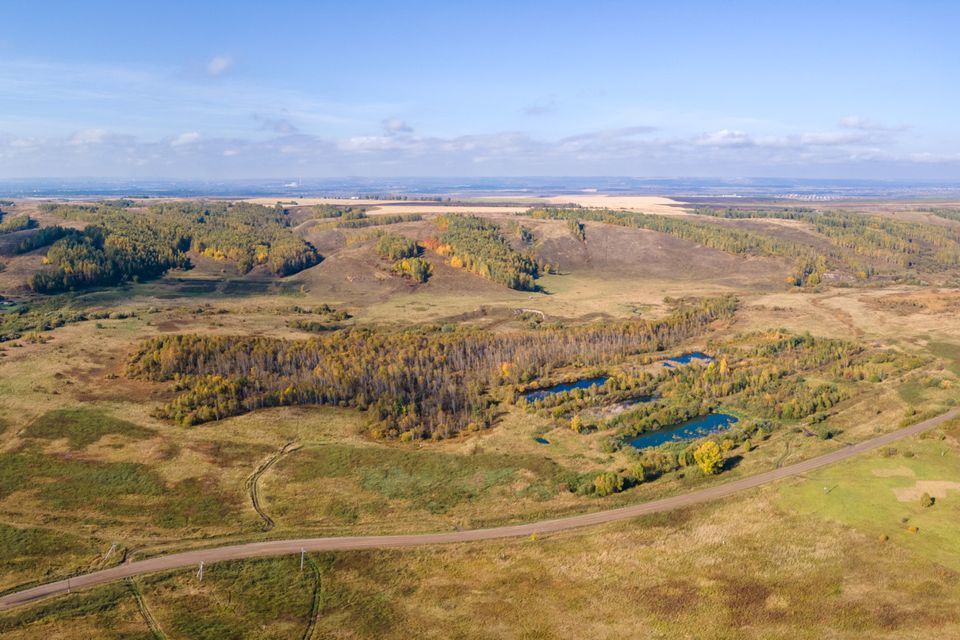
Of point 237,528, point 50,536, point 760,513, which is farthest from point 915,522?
point 50,536

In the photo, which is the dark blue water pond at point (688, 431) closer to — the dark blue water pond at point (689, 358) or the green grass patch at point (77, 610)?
the dark blue water pond at point (689, 358)

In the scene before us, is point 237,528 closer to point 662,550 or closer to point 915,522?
point 662,550

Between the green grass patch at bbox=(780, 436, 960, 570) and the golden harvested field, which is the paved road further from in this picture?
the green grass patch at bbox=(780, 436, 960, 570)

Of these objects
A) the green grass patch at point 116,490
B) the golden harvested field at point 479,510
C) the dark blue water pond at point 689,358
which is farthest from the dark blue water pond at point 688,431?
the green grass patch at point 116,490

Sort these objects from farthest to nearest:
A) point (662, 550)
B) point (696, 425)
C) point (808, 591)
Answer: point (696, 425), point (662, 550), point (808, 591)

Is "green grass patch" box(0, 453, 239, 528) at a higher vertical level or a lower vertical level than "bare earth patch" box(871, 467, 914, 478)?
lower

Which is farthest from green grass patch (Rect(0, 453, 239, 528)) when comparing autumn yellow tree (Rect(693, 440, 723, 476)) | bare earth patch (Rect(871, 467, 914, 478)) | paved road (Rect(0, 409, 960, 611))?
bare earth patch (Rect(871, 467, 914, 478))

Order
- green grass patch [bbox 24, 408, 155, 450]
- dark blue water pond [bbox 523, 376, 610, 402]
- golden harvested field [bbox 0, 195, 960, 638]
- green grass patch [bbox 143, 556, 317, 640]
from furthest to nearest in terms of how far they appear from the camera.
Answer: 1. dark blue water pond [bbox 523, 376, 610, 402]
2. green grass patch [bbox 24, 408, 155, 450]
3. golden harvested field [bbox 0, 195, 960, 638]
4. green grass patch [bbox 143, 556, 317, 640]
